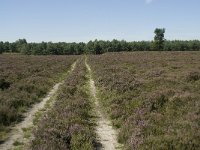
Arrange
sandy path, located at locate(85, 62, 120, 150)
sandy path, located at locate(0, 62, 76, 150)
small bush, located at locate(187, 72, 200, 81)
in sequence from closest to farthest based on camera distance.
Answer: sandy path, located at locate(85, 62, 120, 150), sandy path, located at locate(0, 62, 76, 150), small bush, located at locate(187, 72, 200, 81)

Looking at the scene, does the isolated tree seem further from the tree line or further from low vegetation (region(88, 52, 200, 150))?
low vegetation (region(88, 52, 200, 150))

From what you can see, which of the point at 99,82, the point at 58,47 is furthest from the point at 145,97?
the point at 58,47

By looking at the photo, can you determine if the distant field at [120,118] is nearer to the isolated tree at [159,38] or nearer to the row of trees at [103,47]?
the isolated tree at [159,38]

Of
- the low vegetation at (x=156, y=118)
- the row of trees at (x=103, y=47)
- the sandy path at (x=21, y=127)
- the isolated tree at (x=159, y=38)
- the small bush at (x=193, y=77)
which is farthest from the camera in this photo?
the row of trees at (x=103, y=47)

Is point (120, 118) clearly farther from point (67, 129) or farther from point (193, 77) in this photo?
point (193, 77)

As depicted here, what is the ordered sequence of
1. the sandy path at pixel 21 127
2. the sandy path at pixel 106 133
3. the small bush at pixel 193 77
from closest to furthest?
the sandy path at pixel 106 133
the sandy path at pixel 21 127
the small bush at pixel 193 77

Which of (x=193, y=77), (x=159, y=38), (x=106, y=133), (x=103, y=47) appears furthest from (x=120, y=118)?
(x=103, y=47)

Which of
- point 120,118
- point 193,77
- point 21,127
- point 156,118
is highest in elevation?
point 193,77


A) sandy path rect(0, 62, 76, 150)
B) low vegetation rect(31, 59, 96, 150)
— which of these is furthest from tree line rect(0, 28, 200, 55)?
low vegetation rect(31, 59, 96, 150)

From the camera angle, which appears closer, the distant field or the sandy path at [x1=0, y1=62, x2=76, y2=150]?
the distant field

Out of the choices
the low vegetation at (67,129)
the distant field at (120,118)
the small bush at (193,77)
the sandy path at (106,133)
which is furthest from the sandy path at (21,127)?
the small bush at (193,77)

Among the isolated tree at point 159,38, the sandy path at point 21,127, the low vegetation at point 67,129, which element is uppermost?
the isolated tree at point 159,38

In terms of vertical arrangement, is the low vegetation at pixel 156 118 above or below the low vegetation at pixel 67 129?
above

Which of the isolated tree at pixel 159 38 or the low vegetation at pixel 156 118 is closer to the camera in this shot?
the low vegetation at pixel 156 118
